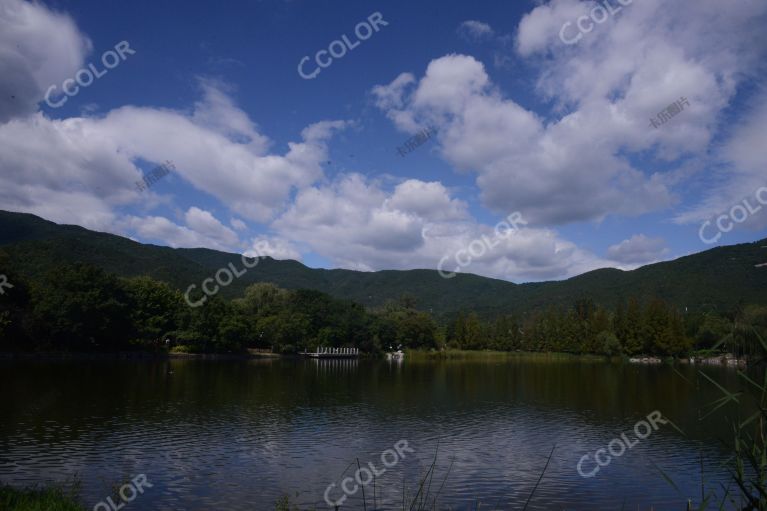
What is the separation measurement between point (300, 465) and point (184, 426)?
872cm

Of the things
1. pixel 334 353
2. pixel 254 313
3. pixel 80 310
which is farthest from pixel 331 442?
pixel 254 313

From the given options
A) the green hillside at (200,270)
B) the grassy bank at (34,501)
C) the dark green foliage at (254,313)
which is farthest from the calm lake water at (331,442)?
the green hillside at (200,270)

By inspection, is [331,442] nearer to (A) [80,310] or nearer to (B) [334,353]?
(A) [80,310]

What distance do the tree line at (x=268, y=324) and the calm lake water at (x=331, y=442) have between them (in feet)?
72.6

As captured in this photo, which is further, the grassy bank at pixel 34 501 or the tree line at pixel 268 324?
the tree line at pixel 268 324

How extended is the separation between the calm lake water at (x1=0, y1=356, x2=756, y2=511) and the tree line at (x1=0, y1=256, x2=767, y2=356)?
22.1m

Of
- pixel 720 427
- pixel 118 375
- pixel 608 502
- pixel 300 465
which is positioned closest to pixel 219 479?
pixel 300 465

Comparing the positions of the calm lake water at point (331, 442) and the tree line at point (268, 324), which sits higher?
the tree line at point (268, 324)

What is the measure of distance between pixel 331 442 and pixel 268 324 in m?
72.4

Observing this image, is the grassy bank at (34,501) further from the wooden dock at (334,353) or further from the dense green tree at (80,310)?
the wooden dock at (334,353)

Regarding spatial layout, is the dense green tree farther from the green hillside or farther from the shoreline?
the green hillside

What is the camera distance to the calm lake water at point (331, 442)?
53.7ft

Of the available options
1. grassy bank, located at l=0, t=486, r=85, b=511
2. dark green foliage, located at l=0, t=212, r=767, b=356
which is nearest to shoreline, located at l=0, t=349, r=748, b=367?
dark green foliage, located at l=0, t=212, r=767, b=356

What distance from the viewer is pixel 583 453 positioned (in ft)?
73.3
